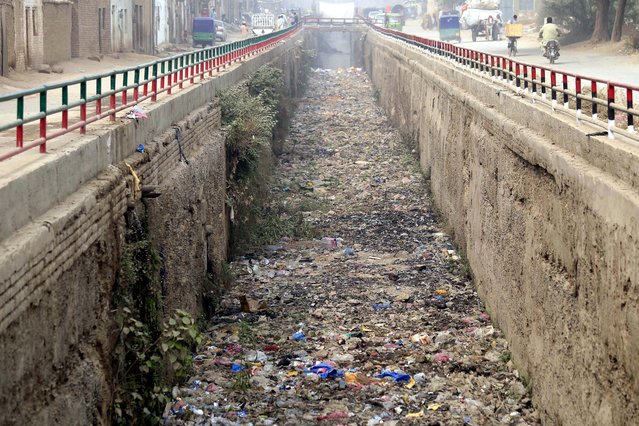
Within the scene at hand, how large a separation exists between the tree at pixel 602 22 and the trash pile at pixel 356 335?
17.6 meters

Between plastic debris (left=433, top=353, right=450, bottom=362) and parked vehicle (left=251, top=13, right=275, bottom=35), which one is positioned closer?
plastic debris (left=433, top=353, right=450, bottom=362)

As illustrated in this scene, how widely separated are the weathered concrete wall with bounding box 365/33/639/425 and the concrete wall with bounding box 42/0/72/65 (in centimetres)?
1505

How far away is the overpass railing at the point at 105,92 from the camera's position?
8148 millimetres

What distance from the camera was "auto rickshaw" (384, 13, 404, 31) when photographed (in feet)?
225

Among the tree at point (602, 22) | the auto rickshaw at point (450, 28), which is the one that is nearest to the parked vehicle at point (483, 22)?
the auto rickshaw at point (450, 28)

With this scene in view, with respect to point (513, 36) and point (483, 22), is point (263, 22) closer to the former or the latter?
point (483, 22)

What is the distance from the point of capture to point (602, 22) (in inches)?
1545

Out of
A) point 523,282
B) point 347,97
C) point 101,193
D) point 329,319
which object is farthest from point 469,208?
point 347,97

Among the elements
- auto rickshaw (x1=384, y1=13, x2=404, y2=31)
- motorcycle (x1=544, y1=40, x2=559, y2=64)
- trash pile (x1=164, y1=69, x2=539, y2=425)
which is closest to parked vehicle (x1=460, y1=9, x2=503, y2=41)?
auto rickshaw (x1=384, y1=13, x2=404, y2=31)

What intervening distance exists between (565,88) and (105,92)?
4946mm

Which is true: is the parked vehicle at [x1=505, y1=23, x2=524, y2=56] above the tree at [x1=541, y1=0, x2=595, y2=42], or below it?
below

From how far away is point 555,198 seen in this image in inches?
427

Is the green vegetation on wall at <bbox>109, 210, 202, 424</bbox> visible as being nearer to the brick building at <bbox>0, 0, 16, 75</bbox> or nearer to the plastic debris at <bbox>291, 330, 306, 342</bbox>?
the plastic debris at <bbox>291, 330, 306, 342</bbox>

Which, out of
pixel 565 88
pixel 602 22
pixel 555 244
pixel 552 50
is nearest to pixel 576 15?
pixel 602 22
